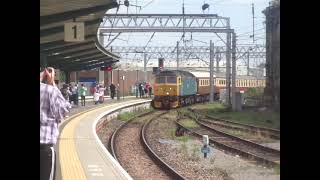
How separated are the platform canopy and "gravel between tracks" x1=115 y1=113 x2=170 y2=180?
8.06ft

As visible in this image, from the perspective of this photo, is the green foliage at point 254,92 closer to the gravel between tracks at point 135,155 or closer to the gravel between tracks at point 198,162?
the gravel between tracks at point 198,162

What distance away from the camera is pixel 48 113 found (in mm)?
4363

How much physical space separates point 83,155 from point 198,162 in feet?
6.61

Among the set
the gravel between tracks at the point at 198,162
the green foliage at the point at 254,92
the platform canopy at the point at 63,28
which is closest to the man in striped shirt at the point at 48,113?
the green foliage at the point at 254,92

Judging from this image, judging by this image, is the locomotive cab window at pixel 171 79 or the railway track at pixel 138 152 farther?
the locomotive cab window at pixel 171 79

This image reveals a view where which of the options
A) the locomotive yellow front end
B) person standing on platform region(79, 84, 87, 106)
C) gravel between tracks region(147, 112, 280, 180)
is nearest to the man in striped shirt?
gravel between tracks region(147, 112, 280, 180)

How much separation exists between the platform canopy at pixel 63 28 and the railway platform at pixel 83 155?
152cm

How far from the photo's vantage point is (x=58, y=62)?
36.2 ft

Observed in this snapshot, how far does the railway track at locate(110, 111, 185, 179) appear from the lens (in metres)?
9.77

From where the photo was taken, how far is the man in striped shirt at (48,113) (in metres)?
4.31

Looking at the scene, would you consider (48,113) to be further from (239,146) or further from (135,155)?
(135,155)
